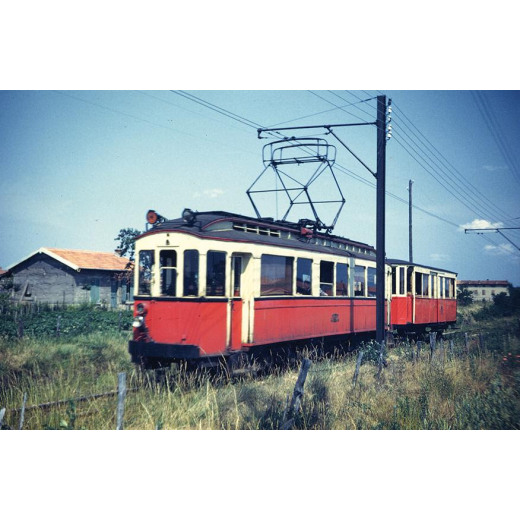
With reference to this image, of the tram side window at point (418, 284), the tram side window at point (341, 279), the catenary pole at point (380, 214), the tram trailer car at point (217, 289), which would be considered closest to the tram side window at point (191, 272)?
the tram trailer car at point (217, 289)

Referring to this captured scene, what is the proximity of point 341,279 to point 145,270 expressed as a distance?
4.82 m

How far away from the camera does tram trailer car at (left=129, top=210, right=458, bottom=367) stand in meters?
7.49

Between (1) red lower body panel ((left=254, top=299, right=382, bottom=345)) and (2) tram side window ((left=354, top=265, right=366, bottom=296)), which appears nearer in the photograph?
(1) red lower body panel ((left=254, top=299, right=382, bottom=345))

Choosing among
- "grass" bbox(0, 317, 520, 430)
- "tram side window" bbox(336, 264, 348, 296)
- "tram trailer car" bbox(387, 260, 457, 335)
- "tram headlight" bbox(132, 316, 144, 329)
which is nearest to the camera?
"grass" bbox(0, 317, 520, 430)

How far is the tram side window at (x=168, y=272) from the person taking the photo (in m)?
7.67

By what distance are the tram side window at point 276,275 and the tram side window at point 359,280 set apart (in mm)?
2912

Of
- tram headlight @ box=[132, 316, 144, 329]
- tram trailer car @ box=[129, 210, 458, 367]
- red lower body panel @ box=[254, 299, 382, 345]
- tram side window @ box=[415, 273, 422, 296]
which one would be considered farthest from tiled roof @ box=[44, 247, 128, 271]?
tram side window @ box=[415, 273, 422, 296]

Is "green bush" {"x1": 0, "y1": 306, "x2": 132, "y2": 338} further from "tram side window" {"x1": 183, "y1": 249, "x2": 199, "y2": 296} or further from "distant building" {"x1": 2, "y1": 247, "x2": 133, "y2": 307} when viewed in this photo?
"tram side window" {"x1": 183, "y1": 249, "x2": 199, "y2": 296}

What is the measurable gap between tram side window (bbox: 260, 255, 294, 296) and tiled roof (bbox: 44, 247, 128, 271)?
391 cm

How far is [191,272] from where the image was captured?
7.56 m

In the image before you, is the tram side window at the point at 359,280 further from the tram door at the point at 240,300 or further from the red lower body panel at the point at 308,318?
the tram door at the point at 240,300

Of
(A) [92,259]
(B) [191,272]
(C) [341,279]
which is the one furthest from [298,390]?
(A) [92,259]
